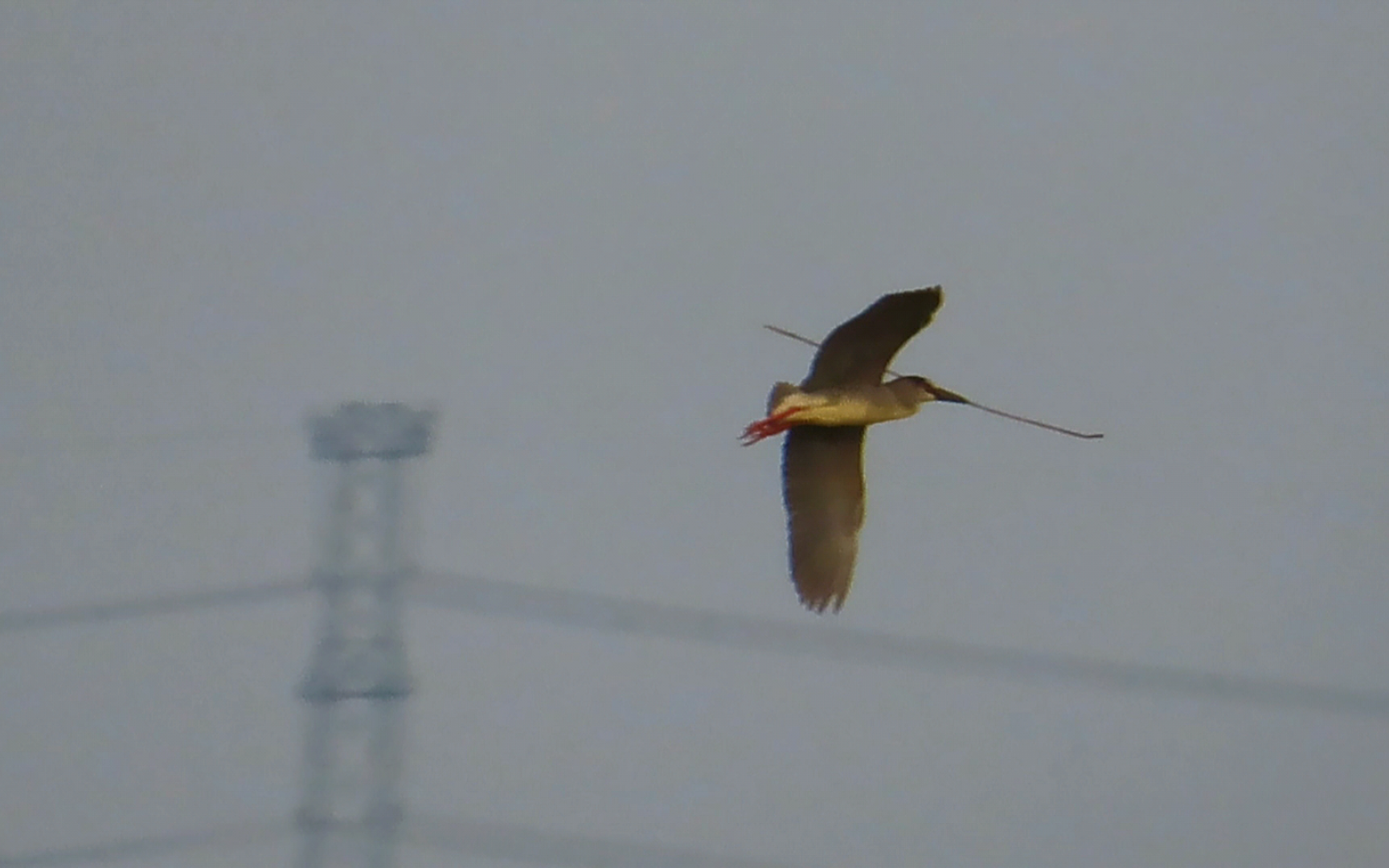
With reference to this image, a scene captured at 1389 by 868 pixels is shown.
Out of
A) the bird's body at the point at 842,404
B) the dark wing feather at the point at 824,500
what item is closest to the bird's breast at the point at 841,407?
the bird's body at the point at 842,404

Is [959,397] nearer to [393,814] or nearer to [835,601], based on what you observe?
[835,601]

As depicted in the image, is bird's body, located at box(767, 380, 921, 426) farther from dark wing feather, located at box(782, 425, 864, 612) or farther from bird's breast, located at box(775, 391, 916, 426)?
dark wing feather, located at box(782, 425, 864, 612)

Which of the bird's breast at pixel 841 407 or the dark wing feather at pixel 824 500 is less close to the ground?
the bird's breast at pixel 841 407

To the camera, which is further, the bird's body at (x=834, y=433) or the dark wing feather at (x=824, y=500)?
the dark wing feather at (x=824, y=500)

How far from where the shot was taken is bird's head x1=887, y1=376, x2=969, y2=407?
14367 millimetres

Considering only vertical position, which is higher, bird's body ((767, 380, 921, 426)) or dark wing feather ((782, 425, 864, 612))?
bird's body ((767, 380, 921, 426))

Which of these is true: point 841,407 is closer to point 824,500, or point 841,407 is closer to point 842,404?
point 842,404

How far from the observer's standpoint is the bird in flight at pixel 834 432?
1393 centimetres

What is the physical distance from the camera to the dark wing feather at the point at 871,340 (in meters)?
13.4

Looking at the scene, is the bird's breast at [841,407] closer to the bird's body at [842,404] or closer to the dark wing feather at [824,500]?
the bird's body at [842,404]

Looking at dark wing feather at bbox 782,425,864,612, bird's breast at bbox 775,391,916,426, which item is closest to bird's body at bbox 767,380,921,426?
bird's breast at bbox 775,391,916,426

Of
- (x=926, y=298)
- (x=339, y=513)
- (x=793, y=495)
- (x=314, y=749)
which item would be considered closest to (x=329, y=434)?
(x=339, y=513)

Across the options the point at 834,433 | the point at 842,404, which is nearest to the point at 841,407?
the point at 842,404

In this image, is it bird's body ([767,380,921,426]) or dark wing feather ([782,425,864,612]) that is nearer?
bird's body ([767,380,921,426])
